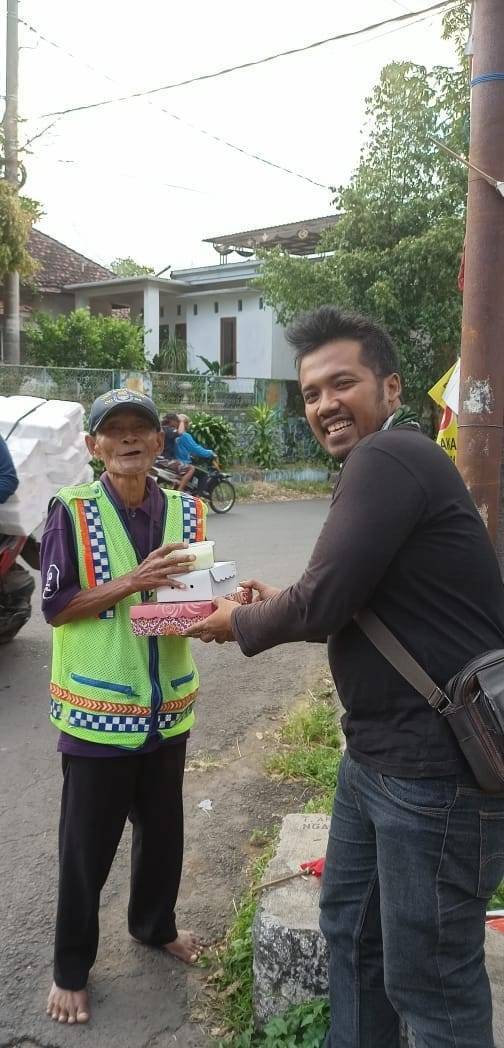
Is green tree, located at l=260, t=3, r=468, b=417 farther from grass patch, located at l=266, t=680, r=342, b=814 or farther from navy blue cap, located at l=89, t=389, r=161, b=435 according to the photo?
navy blue cap, located at l=89, t=389, r=161, b=435

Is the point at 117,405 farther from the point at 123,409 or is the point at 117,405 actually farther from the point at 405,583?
the point at 405,583

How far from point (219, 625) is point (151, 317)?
73.3ft

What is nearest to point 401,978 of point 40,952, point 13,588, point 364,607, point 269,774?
point 364,607

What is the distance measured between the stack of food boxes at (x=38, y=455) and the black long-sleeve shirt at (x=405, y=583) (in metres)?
3.66

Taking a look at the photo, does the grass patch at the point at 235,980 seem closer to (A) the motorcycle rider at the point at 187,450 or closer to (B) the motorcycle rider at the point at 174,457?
(B) the motorcycle rider at the point at 174,457

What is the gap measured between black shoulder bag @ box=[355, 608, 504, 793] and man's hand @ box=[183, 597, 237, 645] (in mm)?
491

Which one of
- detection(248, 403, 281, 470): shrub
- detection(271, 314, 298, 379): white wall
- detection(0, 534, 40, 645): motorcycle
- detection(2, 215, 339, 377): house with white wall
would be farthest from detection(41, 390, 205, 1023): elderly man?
detection(271, 314, 298, 379): white wall

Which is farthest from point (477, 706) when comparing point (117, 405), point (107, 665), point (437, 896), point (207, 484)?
point (207, 484)

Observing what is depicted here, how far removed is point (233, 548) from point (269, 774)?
224 inches

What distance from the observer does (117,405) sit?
7.55ft

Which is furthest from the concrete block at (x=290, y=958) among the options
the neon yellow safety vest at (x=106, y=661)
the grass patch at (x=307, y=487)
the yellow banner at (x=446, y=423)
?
the grass patch at (x=307, y=487)

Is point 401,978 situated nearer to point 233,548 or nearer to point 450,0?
point 450,0

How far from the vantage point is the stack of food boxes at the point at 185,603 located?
2.10 metres

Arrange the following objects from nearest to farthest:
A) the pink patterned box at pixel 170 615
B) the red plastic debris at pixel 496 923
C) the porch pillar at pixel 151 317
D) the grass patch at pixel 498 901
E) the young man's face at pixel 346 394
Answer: the young man's face at pixel 346 394 → the pink patterned box at pixel 170 615 → the red plastic debris at pixel 496 923 → the grass patch at pixel 498 901 → the porch pillar at pixel 151 317
